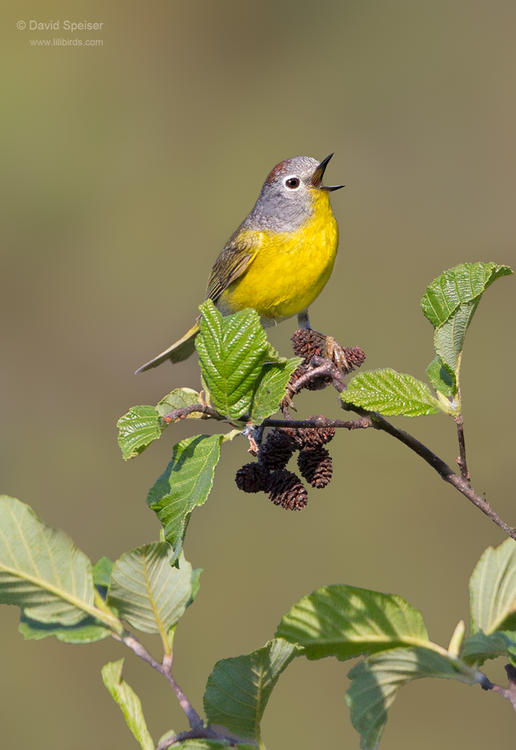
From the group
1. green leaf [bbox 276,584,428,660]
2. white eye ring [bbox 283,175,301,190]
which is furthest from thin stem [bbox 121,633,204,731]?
white eye ring [bbox 283,175,301,190]

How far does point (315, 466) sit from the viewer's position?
1.62 m

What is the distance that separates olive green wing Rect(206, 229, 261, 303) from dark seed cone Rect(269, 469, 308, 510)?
6.66 feet

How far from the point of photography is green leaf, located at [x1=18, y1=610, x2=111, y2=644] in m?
1.27

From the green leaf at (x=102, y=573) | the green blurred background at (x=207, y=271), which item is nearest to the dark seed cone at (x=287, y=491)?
the green leaf at (x=102, y=573)

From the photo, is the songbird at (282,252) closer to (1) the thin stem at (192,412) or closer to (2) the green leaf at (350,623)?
(1) the thin stem at (192,412)

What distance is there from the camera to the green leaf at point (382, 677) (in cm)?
111

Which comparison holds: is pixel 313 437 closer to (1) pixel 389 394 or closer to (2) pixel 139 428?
(1) pixel 389 394

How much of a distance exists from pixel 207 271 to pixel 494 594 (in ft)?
25.0

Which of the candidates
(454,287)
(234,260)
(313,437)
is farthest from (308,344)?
(234,260)

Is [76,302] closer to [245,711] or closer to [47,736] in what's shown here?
[47,736]

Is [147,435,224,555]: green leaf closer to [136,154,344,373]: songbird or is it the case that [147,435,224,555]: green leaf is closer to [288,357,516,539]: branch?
[288,357,516,539]: branch

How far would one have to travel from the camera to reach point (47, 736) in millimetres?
5840

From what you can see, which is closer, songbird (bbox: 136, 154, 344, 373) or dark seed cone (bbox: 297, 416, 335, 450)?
dark seed cone (bbox: 297, 416, 335, 450)

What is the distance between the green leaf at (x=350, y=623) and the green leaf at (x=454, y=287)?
1.49 feet
